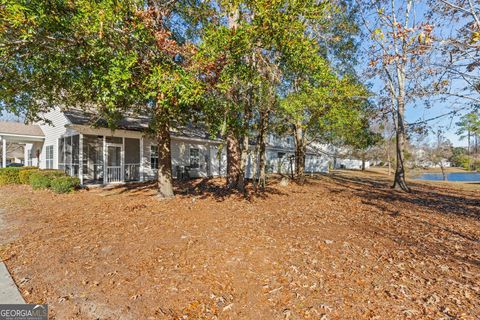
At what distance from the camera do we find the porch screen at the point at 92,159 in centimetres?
1505

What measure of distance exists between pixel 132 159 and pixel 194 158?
430cm

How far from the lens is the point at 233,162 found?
11297 mm

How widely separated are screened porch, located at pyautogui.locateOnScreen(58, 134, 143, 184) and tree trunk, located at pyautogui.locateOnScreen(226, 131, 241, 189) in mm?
6660

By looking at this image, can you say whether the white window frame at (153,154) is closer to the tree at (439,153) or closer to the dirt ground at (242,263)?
the dirt ground at (242,263)

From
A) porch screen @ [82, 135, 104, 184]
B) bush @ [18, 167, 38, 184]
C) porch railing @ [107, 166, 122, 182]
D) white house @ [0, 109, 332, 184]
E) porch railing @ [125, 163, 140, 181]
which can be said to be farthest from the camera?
porch railing @ [125, 163, 140, 181]

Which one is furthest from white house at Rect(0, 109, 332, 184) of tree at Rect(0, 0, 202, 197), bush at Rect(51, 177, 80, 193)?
tree at Rect(0, 0, 202, 197)

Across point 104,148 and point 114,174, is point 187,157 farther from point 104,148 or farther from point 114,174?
point 104,148

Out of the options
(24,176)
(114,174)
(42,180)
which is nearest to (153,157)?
(114,174)

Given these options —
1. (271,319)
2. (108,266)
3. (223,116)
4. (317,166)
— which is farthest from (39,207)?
(317,166)

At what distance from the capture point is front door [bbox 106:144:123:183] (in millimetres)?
14733

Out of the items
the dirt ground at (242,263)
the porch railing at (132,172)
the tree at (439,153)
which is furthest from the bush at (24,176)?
the tree at (439,153)

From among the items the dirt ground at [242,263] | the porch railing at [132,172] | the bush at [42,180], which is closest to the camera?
the dirt ground at [242,263]

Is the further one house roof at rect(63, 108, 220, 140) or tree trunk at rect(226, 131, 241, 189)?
house roof at rect(63, 108, 220, 140)

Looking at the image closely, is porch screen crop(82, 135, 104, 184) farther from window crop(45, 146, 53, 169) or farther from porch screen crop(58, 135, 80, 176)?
window crop(45, 146, 53, 169)
